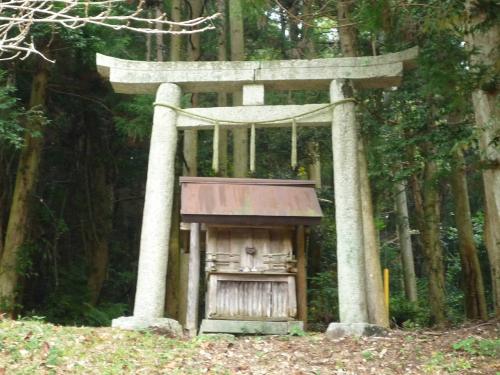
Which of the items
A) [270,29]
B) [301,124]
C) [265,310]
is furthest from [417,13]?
[270,29]

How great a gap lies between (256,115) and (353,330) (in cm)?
311

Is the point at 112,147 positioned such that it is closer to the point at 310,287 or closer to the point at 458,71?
the point at 310,287

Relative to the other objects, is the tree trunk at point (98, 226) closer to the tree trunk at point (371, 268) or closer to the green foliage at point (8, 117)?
the green foliage at point (8, 117)

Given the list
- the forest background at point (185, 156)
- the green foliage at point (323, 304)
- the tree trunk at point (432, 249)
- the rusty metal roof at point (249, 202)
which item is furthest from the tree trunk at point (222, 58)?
the rusty metal roof at point (249, 202)

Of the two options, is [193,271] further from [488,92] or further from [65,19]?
[65,19]

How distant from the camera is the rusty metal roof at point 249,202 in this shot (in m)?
7.89

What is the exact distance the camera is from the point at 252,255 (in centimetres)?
811

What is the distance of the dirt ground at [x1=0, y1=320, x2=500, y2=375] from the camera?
628 centimetres

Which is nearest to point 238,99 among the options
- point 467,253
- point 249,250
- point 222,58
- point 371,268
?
point 222,58

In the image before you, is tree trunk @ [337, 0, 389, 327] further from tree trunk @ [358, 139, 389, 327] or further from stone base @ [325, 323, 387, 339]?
stone base @ [325, 323, 387, 339]

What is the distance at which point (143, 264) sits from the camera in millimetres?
8148

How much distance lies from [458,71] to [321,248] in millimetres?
8823

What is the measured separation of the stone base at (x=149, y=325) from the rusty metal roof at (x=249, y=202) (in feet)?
4.29

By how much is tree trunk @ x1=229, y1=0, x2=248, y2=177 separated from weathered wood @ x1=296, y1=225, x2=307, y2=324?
5482 mm
